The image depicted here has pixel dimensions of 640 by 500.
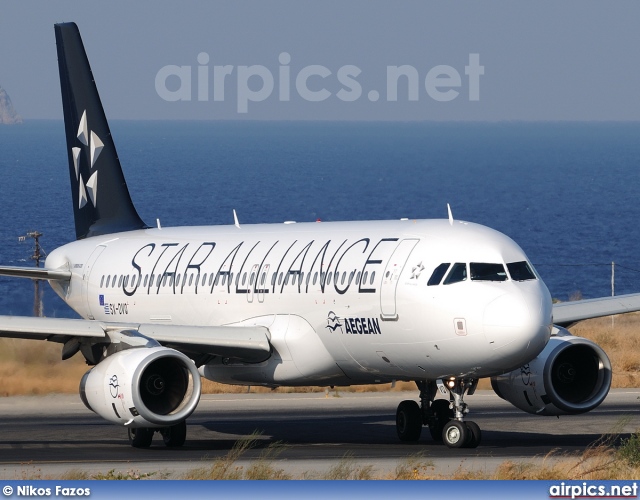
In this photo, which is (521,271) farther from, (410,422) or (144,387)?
(144,387)

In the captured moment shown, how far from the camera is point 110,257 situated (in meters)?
34.6

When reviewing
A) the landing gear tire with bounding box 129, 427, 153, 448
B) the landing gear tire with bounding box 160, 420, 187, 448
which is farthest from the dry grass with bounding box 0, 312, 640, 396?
the landing gear tire with bounding box 129, 427, 153, 448

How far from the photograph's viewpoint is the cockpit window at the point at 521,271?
25.0 metres

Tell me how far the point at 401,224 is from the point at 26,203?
12008 cm

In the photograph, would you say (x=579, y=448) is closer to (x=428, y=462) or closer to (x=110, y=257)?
(x=428, y=462)

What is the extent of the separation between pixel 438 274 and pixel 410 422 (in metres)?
4.16

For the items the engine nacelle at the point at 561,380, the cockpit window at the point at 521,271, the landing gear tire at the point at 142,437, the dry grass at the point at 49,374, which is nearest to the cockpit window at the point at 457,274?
the cockpit window at the point at 521,271

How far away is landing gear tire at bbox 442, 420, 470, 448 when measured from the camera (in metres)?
25.5

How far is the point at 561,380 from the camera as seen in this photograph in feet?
92.7

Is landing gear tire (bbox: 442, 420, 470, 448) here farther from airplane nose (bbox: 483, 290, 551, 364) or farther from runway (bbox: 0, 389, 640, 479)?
airplane nose (bbox: 483, 290, 551, 364)

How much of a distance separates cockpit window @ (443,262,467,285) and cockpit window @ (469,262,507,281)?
128 millimetres

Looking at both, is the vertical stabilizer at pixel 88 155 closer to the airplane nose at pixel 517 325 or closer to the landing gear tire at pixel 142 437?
the landing gear tire at pixel 142 437

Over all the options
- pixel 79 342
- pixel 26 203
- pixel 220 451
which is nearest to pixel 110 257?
pixel 79 342

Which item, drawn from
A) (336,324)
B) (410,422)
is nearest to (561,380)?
(410,422)
